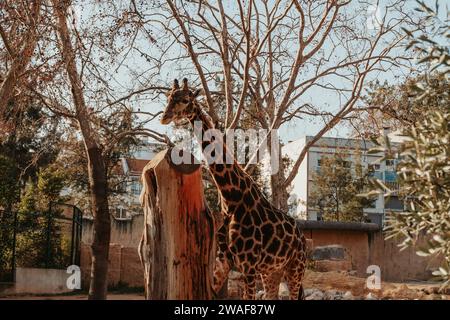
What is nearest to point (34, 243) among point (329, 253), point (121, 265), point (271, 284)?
point (121, 265)

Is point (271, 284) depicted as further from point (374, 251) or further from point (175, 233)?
point (374, 251)

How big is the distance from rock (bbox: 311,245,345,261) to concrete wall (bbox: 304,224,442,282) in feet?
14.8

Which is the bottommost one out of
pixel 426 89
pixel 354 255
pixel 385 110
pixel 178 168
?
pixel 354 255

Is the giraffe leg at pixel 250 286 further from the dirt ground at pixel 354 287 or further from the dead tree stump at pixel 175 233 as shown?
the dirt ground at pixel 354 287

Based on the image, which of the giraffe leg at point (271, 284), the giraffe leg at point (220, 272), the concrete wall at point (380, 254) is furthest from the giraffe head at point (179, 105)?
the concrete wall at point (380, 254)

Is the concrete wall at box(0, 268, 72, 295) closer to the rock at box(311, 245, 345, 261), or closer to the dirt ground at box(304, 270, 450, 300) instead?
the dirt ground at box(304, 270, 450, 300)

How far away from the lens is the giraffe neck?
7375 millimetres

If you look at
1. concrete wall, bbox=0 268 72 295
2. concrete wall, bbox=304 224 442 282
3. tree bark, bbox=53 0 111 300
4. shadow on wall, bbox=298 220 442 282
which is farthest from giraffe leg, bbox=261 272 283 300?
concrete wall, bbox=304 224 442 282

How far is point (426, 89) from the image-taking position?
3.94 meters

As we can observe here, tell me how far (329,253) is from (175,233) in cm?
1477

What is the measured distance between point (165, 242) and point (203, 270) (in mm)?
430

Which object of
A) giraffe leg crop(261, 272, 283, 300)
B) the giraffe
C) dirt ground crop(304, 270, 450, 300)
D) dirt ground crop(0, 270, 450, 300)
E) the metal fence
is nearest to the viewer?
the giraffe

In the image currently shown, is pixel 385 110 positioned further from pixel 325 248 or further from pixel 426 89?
pixel 426 89
